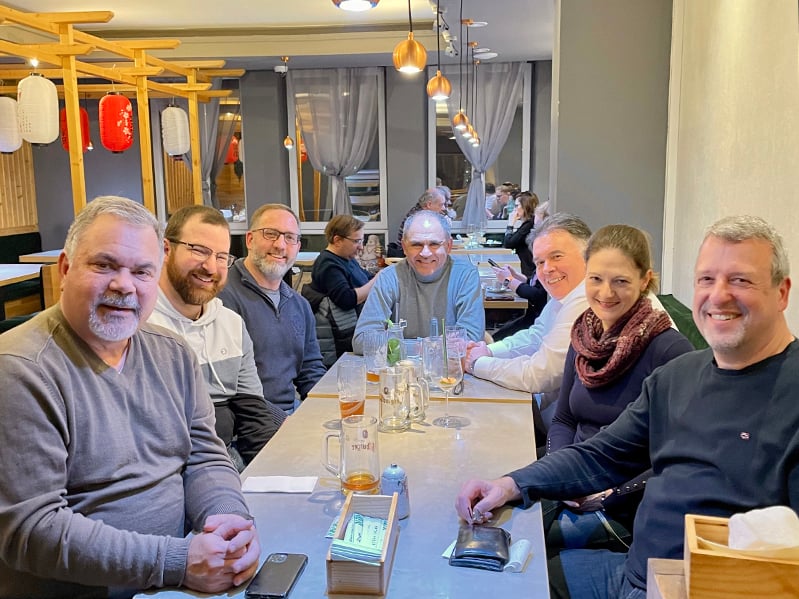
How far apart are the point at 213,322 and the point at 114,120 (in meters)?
4.70

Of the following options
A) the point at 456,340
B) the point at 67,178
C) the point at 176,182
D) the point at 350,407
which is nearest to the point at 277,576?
the point at 350,407

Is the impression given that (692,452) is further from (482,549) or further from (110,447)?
(110,447)

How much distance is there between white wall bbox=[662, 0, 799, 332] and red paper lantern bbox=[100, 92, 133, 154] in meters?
4.89

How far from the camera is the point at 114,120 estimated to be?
6348 millimetres

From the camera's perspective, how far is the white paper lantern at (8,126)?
5.62 m

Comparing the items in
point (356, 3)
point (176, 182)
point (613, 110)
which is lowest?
point (176, 182)

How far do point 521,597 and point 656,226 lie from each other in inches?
135

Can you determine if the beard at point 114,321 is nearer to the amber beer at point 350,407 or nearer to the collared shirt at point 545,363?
the amber beer at point 350,407

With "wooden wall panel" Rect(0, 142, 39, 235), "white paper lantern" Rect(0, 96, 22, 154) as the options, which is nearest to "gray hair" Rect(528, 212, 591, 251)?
"white paper lantern" Rect(0, 96, 22, 154)

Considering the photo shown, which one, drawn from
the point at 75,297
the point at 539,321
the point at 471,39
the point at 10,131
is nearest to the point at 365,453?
the point at 75,297

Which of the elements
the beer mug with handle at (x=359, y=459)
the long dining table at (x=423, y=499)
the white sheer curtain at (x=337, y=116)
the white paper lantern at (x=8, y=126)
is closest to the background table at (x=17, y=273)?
the white paper lantern at (x=8, y=126)

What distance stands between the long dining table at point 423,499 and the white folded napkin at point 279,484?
0.7 inches

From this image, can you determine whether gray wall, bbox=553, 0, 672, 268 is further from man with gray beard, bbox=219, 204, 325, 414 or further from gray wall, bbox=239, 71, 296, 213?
gray wall, bbox=239, 71, 296, 213

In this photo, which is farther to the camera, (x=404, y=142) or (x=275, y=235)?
(x=404, y=142)
